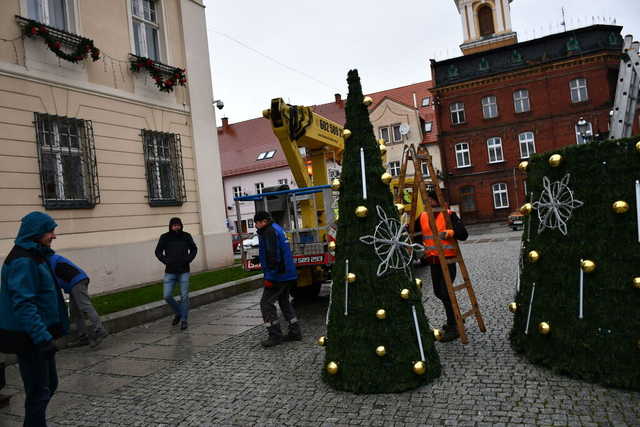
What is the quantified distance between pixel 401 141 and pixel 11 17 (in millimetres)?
30972

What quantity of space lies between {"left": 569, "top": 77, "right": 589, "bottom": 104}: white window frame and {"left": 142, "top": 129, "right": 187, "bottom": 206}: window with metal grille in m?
29.5

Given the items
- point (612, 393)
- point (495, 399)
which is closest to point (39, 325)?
point (495, 399)

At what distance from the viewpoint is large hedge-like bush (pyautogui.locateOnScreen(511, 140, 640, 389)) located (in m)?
3.73

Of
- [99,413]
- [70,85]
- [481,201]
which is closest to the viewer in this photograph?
[99,413]

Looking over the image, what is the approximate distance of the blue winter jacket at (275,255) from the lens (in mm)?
6246

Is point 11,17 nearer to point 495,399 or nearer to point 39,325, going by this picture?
point 39,325

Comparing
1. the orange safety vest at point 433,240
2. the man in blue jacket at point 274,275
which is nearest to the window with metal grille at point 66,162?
the man in blue jacket at point 274,275

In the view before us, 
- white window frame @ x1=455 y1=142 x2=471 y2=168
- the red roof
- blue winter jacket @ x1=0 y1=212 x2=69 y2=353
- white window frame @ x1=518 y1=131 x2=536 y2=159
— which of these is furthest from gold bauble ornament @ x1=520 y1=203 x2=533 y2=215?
the red roof

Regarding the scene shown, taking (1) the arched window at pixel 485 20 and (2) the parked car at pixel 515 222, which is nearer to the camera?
(2) the parked car at pixel 515 222

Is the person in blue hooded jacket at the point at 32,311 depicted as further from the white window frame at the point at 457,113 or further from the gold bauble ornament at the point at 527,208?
the white window frame at the point at 457,113

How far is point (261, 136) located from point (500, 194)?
2219cm

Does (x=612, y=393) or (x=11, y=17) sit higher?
(x=11, y=17)

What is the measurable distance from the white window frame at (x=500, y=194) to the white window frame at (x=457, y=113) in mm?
5451

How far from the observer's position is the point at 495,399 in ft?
12.6
